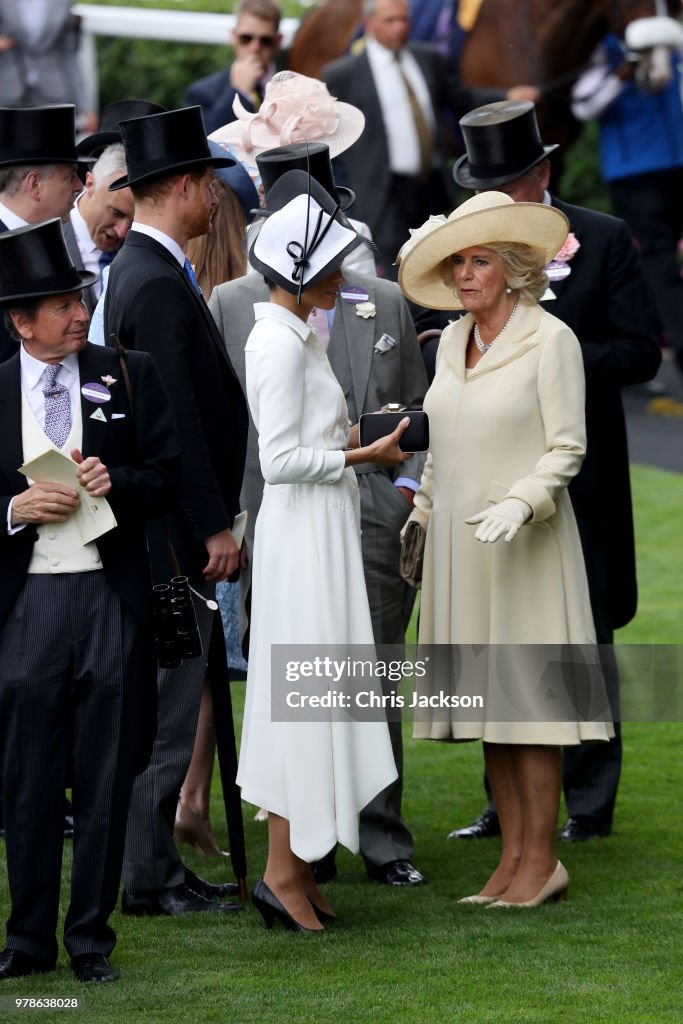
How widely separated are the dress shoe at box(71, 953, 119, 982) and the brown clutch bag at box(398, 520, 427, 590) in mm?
1457

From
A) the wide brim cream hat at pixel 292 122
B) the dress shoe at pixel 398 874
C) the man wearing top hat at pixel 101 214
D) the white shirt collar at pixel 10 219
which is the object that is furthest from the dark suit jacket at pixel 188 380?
the man wearing top hat at pixel 101 214

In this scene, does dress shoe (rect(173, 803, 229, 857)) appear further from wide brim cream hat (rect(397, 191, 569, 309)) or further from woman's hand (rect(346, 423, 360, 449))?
wide brim cream hat (rect(397, 191, 569, 309))

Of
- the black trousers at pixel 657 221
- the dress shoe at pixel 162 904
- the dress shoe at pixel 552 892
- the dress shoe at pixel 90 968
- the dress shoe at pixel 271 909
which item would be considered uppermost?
the dress shoe at pixel 90 968

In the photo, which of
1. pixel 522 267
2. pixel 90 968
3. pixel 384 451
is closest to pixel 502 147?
pixel 522 267

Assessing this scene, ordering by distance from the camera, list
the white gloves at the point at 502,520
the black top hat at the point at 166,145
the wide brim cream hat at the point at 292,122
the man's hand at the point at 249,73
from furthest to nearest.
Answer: the man's hand at the point at 249,73 < the wide brim cream hat at the point at 292,122 < the black top hat at the point at 166,145 < the white gloves at the point at 502,520

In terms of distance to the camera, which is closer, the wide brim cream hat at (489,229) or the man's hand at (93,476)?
the man's hand at (93,476)

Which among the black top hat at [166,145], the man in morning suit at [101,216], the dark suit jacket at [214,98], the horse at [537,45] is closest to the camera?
the black top hat at [166,145]

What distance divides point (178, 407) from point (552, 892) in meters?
1.71

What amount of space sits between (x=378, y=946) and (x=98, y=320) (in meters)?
2.06

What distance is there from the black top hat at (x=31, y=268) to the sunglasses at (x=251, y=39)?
597 centimetres

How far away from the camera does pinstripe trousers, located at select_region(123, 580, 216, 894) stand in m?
A: 5.56

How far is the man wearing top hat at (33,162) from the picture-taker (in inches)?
233

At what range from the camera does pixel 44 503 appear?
4.61 metres

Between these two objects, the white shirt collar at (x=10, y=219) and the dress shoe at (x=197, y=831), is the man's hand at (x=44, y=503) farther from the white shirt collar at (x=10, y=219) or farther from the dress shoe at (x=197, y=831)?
→ the dress shoe at (x=197, y=831)
